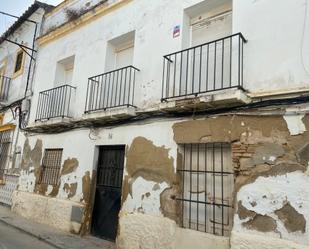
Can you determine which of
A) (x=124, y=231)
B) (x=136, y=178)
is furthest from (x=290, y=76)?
(x=124, y=231)

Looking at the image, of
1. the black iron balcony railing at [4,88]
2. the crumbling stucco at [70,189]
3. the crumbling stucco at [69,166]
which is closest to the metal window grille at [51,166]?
the crumbling stucco at [69,166]

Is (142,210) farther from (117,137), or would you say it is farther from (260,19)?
(260,19)

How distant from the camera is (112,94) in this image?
7000 mm

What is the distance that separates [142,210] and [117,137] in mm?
1683

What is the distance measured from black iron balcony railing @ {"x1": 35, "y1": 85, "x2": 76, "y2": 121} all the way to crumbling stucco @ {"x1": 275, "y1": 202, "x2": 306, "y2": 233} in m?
5.59

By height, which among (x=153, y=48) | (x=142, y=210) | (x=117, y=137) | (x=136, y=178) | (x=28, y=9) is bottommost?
(x=142, y=210)

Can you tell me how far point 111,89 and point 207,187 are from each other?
127 inches

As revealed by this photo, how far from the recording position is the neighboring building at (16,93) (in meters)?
10.0

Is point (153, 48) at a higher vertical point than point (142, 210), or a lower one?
higher

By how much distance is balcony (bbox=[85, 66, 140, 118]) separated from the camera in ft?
21.2

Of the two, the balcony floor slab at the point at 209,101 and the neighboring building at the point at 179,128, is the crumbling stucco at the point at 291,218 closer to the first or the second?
the neighboring building at the point at 179,128

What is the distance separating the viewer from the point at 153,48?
6457 mm

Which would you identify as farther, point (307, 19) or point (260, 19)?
point (260, 19)

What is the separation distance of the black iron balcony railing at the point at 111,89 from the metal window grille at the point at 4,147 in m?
4.79
